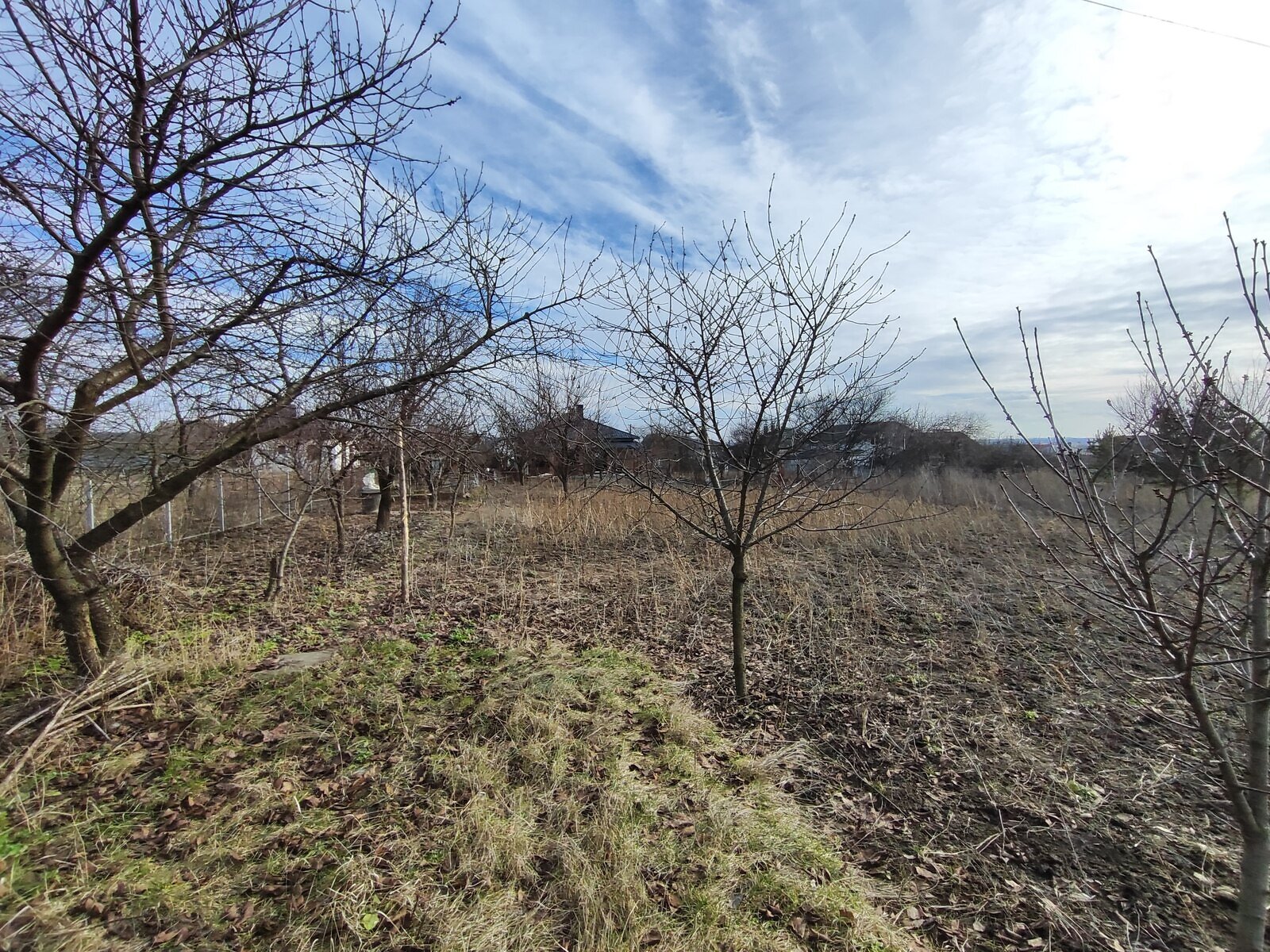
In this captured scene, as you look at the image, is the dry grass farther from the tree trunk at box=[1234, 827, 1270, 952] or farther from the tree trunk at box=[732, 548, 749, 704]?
the tree trunk at box=[1234, 827, 1270, 952]

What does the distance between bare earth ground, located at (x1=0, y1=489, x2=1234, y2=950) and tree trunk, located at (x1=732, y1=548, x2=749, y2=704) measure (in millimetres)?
183

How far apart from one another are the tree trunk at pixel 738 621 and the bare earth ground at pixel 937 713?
0.60 ft

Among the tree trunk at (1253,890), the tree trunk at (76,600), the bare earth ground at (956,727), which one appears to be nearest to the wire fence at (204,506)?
the tree trunk at (76,600)

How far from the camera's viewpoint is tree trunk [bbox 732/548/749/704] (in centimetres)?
395

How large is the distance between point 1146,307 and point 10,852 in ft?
16.7

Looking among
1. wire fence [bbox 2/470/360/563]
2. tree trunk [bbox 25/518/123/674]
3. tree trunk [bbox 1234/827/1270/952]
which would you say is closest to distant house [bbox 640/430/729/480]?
tree trunk [bbox 1234/827/1270/952]

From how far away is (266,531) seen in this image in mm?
10000

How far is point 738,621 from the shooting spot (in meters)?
4.11

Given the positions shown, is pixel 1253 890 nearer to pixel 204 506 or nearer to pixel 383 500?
pixel 383 500

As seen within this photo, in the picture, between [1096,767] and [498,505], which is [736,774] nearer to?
[1096,767]

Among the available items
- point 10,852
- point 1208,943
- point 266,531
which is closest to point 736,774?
point 1208,943

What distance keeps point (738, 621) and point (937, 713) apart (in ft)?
5.42

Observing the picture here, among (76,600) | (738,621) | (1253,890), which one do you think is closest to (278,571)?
(76,600)

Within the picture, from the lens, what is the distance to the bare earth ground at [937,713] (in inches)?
102
